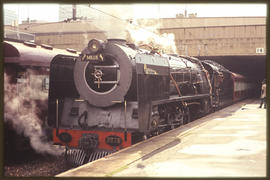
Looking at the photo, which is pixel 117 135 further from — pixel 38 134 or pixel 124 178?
pixel 38 134

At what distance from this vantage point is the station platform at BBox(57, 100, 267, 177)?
564cm

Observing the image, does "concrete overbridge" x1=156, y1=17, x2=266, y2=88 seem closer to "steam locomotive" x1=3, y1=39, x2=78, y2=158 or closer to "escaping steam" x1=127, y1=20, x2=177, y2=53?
"escaping steam" x1=127, y1=20, x2=177, y2=53

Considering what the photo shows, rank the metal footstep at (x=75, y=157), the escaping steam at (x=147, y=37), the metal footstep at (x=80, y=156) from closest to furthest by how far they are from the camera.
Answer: the metal footstep at (x=80, y=156)
the metal footstep at (x=75, y=157)
the escaping steam at (x=147, y=37)

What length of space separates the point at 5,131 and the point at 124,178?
15.8ft

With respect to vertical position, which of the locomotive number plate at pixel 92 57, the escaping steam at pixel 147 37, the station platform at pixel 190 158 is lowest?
the station platform at pixel 190 158

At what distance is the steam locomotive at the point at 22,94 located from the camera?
29.2 ft

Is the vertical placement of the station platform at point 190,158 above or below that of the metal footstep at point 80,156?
above

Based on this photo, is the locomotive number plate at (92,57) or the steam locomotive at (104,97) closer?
the steam locomotive at (104,97)

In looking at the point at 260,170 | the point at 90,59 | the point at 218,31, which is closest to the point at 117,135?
the point at 90,59

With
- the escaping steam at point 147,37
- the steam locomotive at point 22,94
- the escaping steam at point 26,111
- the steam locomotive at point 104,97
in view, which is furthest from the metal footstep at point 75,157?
the escaping steam at point 147,37

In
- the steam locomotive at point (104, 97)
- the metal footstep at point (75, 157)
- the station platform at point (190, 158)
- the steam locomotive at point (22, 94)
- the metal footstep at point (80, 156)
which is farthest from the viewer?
the steam locomotive at point (22, 94)

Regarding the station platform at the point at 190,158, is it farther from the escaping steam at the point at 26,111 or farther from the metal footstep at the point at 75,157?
the escaping steam at the point at 26,111

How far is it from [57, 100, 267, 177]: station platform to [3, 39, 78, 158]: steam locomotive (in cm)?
337

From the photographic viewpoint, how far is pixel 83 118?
823 centimetres
